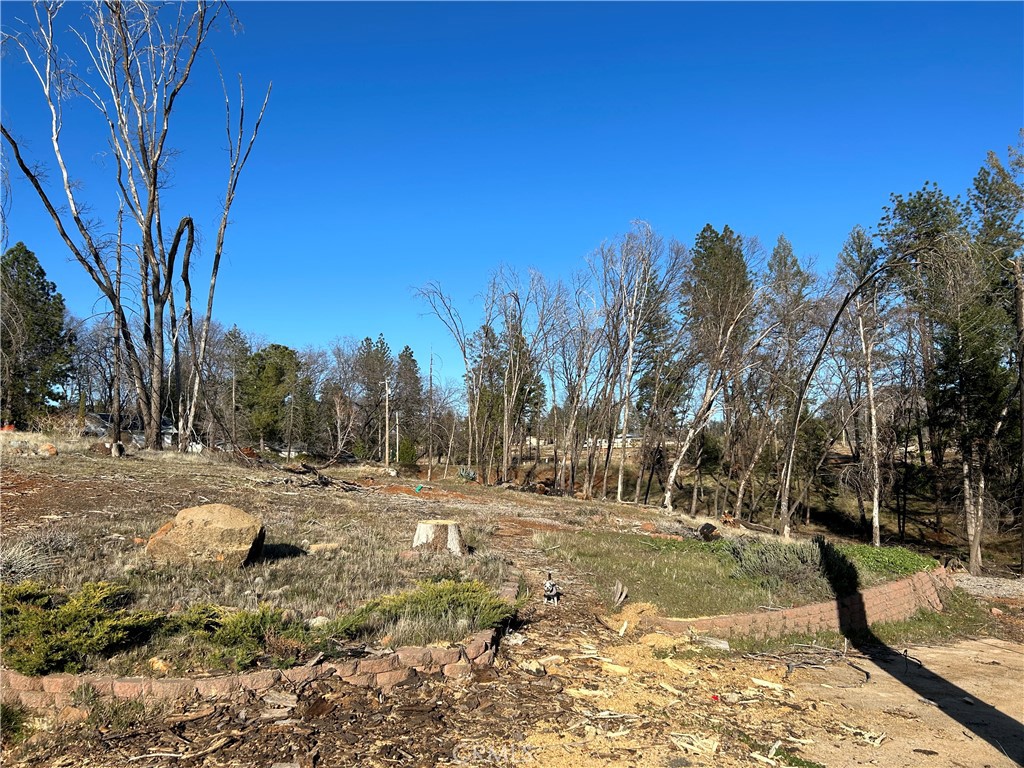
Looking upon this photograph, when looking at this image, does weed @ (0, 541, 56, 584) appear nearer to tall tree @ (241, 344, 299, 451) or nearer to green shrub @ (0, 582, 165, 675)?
green shrub @ (0, 582, 165, 675)

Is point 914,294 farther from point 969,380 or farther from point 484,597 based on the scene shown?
point 484,597

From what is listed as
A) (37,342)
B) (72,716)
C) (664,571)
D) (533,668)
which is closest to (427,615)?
(533,668)

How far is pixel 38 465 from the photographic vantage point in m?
12.5

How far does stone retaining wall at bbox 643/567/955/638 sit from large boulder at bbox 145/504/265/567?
15.6 feet

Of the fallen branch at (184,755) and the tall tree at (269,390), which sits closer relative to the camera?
the fallen branch at (184,755)

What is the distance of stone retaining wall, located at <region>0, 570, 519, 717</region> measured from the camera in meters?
3.96

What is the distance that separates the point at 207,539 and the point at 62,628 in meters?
2.89

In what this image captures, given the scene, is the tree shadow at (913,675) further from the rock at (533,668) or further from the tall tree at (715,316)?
the tall tree at (715,316)

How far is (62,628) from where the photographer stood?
4.41 metres

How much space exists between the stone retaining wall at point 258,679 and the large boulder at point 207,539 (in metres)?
3.12

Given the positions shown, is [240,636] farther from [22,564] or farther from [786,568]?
[786,568]

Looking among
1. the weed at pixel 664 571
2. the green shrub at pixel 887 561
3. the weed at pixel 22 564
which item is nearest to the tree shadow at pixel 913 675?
the green shrub at pixel 887 561

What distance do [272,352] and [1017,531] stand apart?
4432 cm

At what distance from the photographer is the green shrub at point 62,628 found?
13.6 ft
